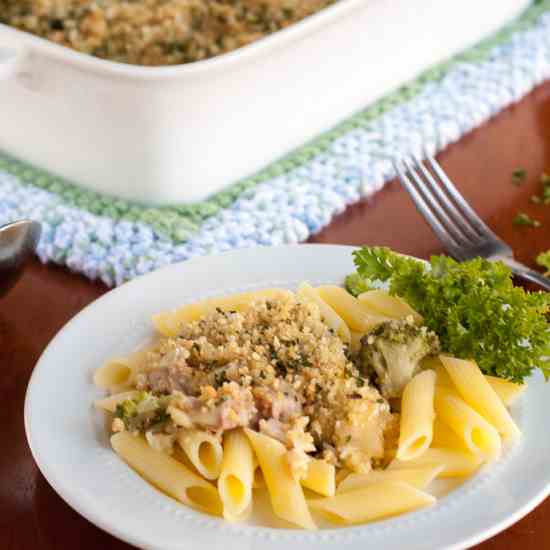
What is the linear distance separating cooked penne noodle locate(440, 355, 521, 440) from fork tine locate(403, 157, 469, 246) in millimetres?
568

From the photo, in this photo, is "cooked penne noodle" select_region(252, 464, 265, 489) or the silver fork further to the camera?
the silver fork

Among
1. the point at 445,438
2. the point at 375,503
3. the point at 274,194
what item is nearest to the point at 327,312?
the point at 445,438

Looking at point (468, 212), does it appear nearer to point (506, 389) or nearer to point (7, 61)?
point (506, 389)

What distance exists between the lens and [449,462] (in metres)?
1.36

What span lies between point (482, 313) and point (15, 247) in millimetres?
778

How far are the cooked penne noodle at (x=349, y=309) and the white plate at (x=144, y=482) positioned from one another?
17 centimetres

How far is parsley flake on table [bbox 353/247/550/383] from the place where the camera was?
58.2 inches

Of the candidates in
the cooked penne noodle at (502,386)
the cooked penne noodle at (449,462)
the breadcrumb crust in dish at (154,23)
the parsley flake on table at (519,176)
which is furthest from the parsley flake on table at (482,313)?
the breadcrumb crust in dish at (154,23)

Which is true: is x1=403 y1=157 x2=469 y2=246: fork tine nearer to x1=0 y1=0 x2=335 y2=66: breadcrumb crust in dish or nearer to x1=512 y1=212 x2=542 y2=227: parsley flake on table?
x1=512 y1=212 x2=542 y2=227: parsley flake on table

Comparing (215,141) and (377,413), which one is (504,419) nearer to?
(377,413)

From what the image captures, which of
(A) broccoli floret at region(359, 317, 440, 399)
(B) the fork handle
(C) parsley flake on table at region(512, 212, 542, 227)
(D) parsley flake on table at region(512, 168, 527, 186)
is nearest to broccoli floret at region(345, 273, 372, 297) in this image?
(A) broccoli floret at region(359, 317, 440, 399)

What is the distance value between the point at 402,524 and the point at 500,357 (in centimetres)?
32

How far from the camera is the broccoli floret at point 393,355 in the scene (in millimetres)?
1466

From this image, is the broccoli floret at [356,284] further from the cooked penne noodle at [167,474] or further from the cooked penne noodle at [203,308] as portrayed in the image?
the cooked penne noodle at [167,474]
